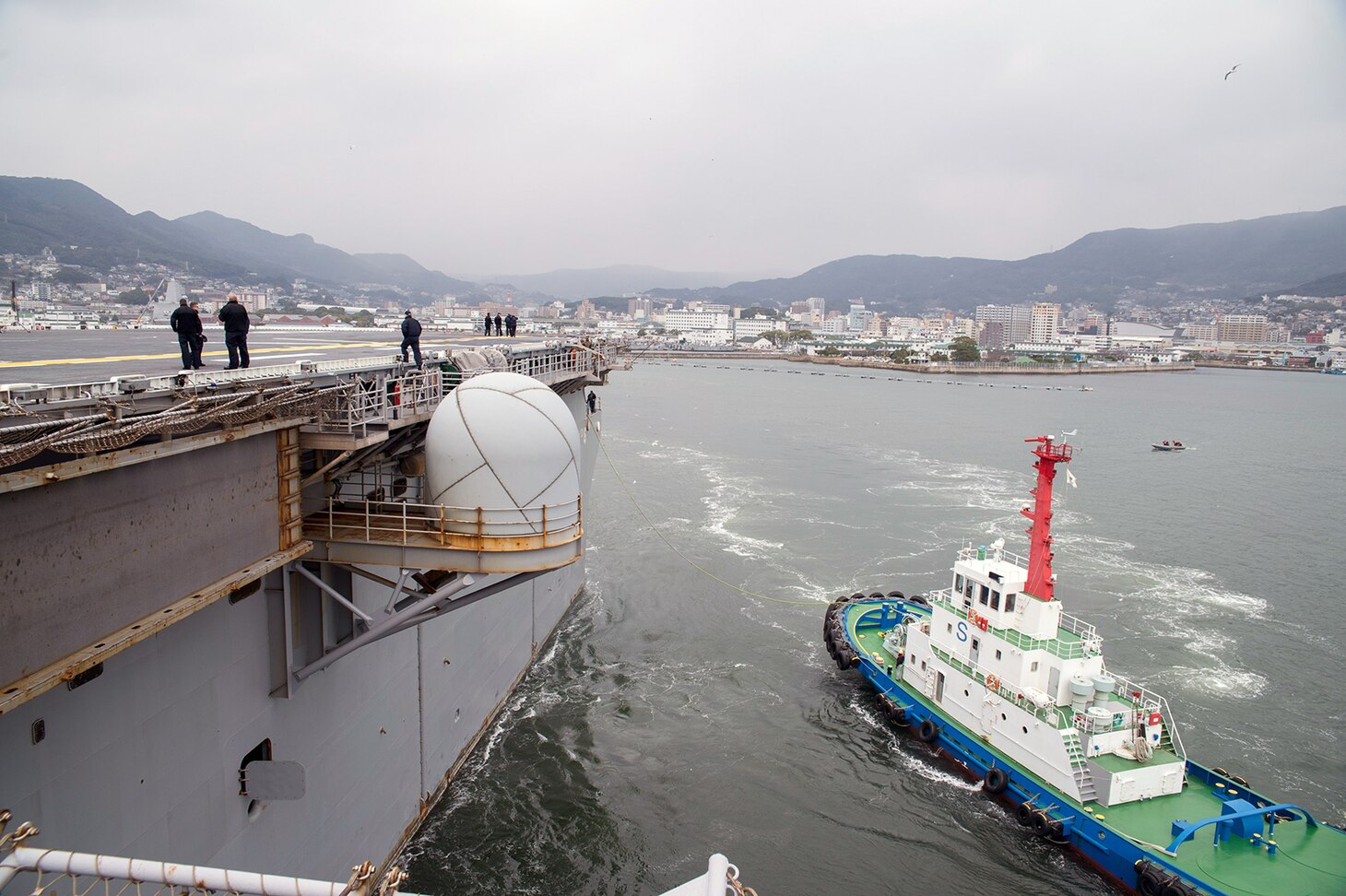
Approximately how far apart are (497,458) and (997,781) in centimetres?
1334

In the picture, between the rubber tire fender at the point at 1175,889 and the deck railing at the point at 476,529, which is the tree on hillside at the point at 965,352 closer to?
the rubber tire fender at the point at 1175,889

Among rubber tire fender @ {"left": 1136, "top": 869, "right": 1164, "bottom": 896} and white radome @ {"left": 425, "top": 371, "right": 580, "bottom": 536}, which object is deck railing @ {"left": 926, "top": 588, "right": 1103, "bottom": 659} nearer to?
rubber tire fender @ {"left": 1136, "top": 869, "right": 1164, "bottom": 896}

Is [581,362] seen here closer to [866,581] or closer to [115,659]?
[866,581]

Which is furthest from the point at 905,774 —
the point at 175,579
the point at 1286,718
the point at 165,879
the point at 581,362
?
the point at 165,879

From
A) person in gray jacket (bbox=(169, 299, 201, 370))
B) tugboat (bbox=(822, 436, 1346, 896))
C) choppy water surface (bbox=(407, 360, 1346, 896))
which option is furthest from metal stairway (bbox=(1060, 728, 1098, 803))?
person in gray jacket (bbox=(169, 299, 201, 370))

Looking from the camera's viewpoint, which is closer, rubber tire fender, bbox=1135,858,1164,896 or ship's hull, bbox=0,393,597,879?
ship's hull, bbox=0,393,597,879

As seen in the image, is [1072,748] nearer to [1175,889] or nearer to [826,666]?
[1175,889]

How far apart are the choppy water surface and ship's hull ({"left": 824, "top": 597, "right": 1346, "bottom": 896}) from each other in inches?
16.7

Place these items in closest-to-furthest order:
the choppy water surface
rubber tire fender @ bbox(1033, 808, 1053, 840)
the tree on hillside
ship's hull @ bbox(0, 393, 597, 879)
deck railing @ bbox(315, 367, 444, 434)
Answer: ship's hull @ bbox(0, 393, 597, 879) < deck railing @ bbox(315, 367, 444, 434) < the choppy water surface < rubber tire fender @ bbox(1033, 808, 1053, 840) < the tree on hillside

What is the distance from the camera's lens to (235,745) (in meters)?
7.60

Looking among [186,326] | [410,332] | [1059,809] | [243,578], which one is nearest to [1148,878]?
[1059,809]

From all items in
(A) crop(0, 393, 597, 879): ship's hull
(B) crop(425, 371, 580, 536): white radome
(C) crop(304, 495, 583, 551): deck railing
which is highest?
(B) crop(425, 371, 580, 536): white radome

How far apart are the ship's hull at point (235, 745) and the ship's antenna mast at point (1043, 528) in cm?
1170

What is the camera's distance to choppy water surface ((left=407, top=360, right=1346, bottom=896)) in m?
14.5
